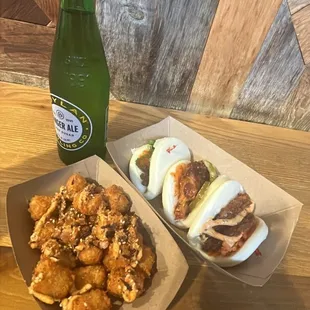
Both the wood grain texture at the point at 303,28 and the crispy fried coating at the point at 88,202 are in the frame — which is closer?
the crispy fried coating at the point at 88,202

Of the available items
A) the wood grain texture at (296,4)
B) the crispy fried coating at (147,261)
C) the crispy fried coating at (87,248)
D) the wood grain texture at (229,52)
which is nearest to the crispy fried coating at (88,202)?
the crispy fried coating at (87,248)

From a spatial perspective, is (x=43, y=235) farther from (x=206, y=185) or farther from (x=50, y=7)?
(x=50, y=7)

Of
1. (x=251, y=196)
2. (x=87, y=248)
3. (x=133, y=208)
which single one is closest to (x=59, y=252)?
(x=87, y=248)

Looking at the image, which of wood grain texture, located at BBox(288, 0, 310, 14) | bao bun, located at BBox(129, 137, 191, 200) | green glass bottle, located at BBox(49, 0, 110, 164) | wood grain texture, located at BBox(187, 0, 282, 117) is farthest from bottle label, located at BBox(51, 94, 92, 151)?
wood grain texture, located at BBox(288, 0, 310, 14)

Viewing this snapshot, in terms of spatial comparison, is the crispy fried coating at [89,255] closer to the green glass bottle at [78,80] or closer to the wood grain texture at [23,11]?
the green glass bottle at [78,80]

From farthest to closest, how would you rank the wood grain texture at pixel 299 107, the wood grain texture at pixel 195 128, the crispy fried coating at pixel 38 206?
1. the wood grain texture at pixel 299 107
2. the wood grain texture at pixel 195 128
3. the crispy fried coating at pixel 38 206

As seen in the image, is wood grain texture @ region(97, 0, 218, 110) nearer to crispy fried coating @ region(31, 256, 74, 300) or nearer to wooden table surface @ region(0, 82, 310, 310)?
wooden table surface @ region(0, 82, 310, 310)

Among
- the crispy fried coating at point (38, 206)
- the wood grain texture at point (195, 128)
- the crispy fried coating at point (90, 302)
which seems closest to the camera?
the crispy fried coating at point (90, 302)
